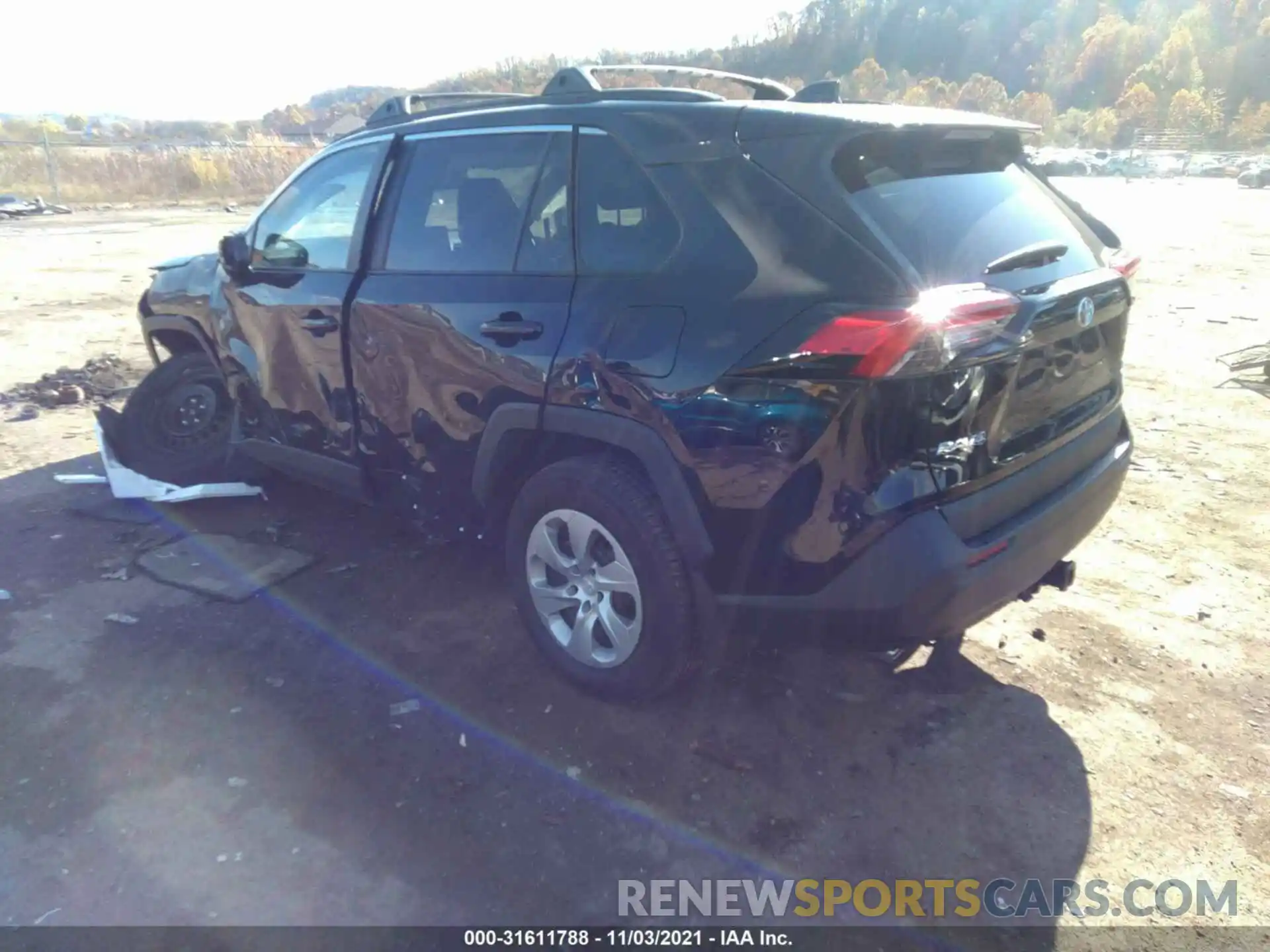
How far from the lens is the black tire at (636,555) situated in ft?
9.14

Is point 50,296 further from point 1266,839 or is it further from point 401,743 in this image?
point 1266,839

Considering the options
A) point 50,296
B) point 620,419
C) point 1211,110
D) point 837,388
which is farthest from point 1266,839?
point 1211,110

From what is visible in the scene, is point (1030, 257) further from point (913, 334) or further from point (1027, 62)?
point (1027, 62)

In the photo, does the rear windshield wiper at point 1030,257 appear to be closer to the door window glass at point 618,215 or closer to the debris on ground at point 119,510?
the door window glass at point 618,215

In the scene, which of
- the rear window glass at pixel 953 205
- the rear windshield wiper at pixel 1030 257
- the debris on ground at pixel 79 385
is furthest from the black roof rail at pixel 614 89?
the debris on ground at pixel 79 385

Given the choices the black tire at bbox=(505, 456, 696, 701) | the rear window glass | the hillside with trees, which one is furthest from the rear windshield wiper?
the hillside with trees

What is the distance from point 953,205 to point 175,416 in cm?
451

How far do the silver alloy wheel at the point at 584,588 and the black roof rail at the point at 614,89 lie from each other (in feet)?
4.92

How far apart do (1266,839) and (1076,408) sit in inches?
53.8

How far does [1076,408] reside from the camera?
9.68 ft

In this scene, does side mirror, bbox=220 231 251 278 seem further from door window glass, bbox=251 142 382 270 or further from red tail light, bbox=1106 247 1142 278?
red tail light, bbox=1106 247 1142 278

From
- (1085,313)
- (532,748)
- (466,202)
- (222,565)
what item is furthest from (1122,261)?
(222,565)

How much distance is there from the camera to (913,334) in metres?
2.30

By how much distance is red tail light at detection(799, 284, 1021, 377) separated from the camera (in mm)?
2303
